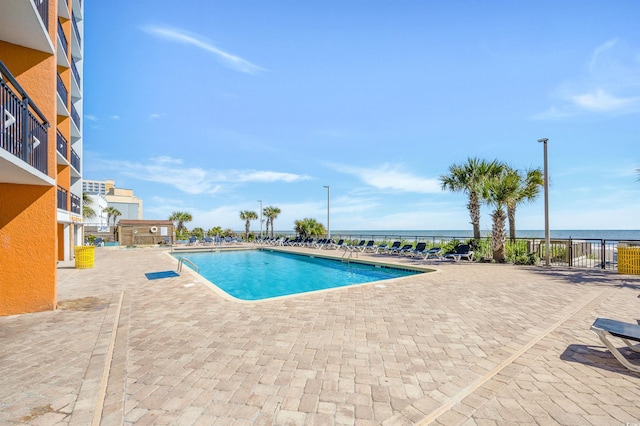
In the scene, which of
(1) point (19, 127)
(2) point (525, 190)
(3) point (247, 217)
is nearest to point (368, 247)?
(2) point (525, 190)

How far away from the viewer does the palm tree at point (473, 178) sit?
1488 cm

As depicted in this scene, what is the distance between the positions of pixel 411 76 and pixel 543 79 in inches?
182

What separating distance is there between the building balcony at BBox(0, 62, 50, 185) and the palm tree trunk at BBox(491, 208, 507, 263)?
1579cm

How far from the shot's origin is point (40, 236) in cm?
527

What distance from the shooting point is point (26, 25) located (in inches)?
198

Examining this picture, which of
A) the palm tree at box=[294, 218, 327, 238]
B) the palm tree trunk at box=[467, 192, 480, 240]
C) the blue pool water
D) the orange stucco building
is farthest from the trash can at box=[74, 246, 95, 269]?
the palm tree at box=[294, 218, 327, 238]

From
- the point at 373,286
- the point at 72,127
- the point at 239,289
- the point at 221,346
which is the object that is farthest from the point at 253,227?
the point at 221,346

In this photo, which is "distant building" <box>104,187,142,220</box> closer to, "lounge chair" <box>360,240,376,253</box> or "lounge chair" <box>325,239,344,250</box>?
"lounge chair" <box>325,239,344,250</box>

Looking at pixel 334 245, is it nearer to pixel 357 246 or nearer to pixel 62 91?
pixel 357 246

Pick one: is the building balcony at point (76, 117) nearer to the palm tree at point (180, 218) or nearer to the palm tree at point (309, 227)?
the palm tree at point (309, 227)

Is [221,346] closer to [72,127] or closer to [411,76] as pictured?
[411,76]

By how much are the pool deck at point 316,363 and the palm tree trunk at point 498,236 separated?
24.4ft

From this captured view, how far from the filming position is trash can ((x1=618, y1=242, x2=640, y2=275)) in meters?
9.38

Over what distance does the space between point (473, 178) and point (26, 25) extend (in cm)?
1716
